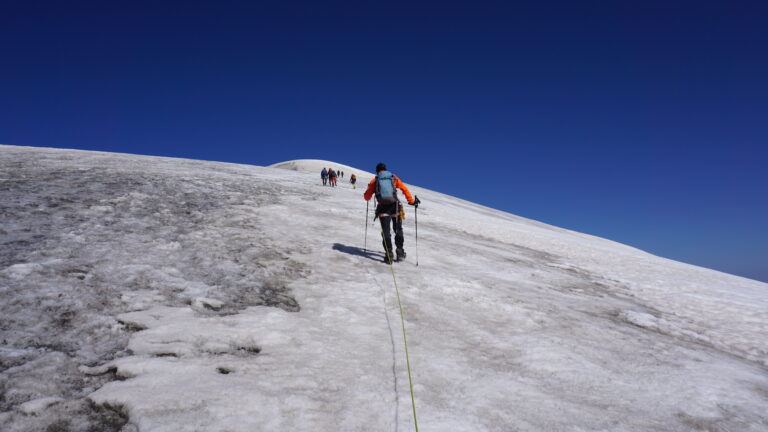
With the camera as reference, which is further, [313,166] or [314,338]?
[313,166]

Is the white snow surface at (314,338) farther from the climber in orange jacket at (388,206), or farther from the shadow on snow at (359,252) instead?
the climber in orange jacket at (388,206)

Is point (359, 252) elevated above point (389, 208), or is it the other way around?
point (389, 208)

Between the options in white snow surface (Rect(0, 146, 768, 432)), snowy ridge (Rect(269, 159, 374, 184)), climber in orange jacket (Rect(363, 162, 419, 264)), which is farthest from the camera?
snowy ridge (Rect(269, 159, 374, 184))

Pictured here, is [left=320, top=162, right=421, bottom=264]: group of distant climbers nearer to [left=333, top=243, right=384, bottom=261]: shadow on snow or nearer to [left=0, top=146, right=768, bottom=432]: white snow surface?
[left=333, top=243, right=384, bottom=261]: shadow on snow

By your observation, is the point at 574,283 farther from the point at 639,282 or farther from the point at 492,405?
the point at 492,405

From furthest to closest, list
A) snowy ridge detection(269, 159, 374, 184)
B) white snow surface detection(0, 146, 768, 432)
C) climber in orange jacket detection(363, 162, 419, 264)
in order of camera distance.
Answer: snowy ridge detection(269, 159, 374, 184), climber in orange jacket detection(363, 162, 419, 264), white snow surface detection(0, 146, 768, 432)

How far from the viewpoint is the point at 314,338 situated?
482 cm

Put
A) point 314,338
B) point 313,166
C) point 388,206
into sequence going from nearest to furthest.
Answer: point 314,338, point 388,206, point 313,166

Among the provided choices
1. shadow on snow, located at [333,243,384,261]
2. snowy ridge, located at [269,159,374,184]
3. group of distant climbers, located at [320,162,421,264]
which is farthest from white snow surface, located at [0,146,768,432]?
snowy ridge, located at [269,159,374,184]

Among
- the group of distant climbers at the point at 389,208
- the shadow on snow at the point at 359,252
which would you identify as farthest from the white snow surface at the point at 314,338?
the group of distant climbers at the point at 389,208

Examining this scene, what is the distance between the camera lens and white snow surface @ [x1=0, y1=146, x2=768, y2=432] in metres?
3.41

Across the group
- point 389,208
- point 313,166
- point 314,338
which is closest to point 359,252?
point 389,208

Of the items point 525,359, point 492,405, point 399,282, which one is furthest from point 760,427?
point 399,282

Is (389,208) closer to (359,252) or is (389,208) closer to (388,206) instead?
(388,206)
